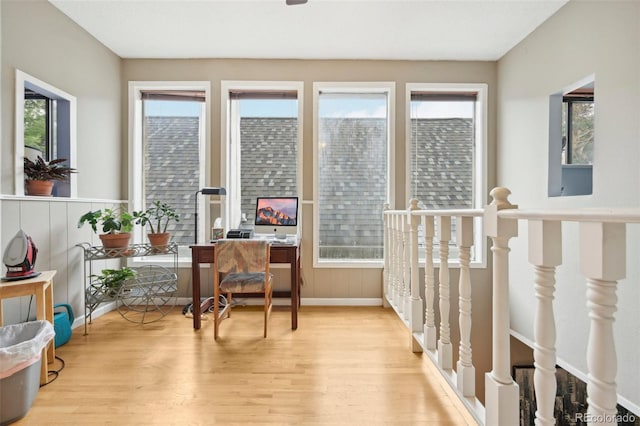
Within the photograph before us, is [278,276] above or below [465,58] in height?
below

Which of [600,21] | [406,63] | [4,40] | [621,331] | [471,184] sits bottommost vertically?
[621,331]

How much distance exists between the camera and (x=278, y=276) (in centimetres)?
310

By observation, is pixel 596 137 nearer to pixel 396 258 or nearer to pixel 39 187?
pixel 396 258

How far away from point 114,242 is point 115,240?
0.7 inches

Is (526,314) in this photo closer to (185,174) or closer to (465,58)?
(465,58)

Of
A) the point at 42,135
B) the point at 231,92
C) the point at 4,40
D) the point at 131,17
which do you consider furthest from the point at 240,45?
the point at 42,135

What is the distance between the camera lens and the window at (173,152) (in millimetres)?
3158

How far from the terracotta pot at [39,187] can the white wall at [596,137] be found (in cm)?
386

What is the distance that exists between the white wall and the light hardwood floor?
124 centimetres

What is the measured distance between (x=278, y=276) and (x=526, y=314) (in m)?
2.41

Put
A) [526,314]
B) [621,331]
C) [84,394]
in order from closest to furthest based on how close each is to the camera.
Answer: [84,394] < [621,331] < [526,314]

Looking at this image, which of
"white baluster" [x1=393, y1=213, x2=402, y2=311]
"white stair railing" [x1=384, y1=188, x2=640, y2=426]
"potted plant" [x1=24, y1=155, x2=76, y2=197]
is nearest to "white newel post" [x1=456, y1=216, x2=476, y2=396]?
"white stair railing" [x1=384, y1=188, x2=640, y2=426]

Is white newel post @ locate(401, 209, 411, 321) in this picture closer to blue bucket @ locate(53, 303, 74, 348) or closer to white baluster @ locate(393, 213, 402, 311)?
white baluster @ locate(393, 213, 402, 311)

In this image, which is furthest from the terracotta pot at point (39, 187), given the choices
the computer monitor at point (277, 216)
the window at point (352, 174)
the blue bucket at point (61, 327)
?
the window at point (352, 174)
